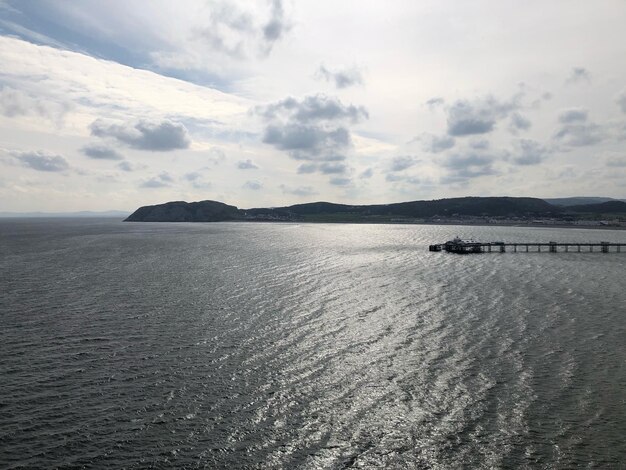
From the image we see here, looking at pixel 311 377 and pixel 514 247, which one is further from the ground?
pixel 514 247

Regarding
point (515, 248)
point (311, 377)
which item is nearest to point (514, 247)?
point (515, 248)

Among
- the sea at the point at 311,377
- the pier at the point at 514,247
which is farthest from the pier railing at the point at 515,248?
the sea at the point at 311,377

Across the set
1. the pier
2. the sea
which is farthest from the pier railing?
the sea

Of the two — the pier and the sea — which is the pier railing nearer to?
the pier

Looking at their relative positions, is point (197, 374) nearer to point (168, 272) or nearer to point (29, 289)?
point (29, 289)

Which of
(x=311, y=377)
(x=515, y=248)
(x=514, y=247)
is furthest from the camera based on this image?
(x=514, y=247)

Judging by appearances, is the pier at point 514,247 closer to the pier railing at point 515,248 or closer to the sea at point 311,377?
the pier railing at point 515,248

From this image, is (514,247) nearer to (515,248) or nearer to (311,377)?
(515,248)

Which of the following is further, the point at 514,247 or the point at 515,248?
the point at 514,247
